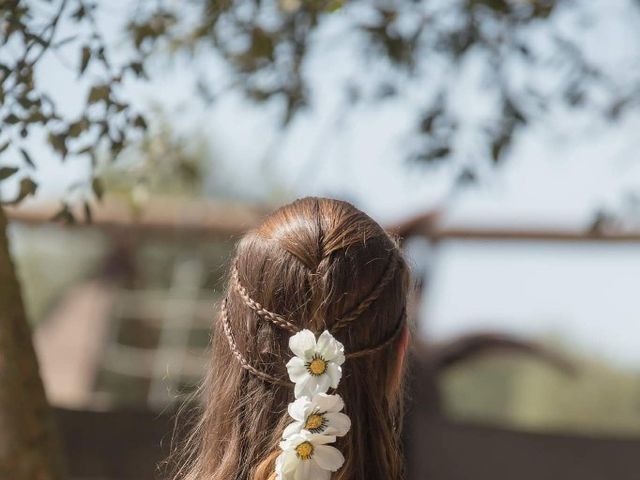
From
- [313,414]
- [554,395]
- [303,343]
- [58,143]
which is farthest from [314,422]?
[554,395]

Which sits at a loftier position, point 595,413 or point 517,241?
point 517,241

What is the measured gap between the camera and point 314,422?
157 cm

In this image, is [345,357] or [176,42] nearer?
[345,357]

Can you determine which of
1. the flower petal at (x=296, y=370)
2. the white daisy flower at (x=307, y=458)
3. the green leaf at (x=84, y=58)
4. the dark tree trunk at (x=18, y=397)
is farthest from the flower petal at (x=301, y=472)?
the green leaf at (x=84, y=58)

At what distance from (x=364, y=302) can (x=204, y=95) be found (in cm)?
259

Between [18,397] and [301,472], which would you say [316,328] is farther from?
[18,397]

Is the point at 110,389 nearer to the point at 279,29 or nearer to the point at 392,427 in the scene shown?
the point at 279,29

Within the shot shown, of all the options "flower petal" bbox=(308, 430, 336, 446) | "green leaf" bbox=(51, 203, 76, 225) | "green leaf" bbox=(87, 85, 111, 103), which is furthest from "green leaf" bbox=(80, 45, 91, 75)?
"flower petal" bbox=(308, 430, 336, 446)

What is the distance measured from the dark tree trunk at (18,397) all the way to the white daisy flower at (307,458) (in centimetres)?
82

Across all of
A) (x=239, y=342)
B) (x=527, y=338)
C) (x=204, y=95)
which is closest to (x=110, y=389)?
(x=527, y=338)

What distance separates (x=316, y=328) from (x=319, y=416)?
131 mm

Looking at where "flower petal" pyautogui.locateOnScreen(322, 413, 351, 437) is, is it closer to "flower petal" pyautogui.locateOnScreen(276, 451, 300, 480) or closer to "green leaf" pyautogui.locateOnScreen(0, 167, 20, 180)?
"flower petal" pyautogui.locateOnScreen(276, 451, 300, 480)

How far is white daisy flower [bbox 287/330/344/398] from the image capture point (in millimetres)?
1552

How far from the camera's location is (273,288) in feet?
5.41
